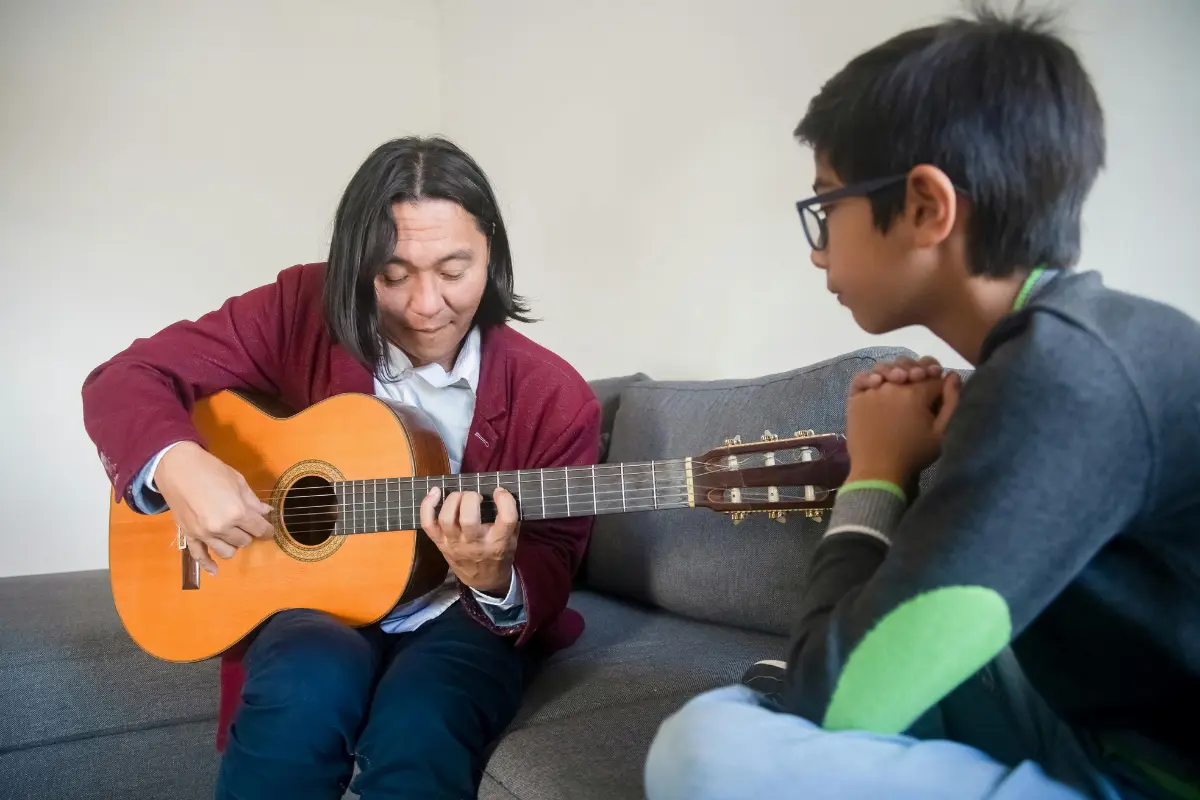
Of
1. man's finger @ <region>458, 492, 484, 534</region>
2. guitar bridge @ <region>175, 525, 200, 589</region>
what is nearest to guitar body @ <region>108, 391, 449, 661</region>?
guitar bridge @ <region>175, 525, 200, 589</region>

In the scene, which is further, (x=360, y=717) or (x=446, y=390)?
(x=446, y=390)

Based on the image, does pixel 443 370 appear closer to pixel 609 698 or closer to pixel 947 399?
pixel 609 698

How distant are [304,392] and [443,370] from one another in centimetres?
24

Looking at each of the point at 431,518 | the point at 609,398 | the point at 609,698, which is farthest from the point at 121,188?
the point at 609,698

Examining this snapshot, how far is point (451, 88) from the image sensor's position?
3.27 meters

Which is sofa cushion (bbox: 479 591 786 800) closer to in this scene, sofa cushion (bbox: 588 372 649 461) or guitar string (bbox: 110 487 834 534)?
guitar string (bbox: 110 487 834 534)

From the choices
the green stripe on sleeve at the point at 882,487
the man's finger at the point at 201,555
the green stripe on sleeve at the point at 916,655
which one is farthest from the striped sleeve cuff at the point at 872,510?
the man's finger at the point at 201,555

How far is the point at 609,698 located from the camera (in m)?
1.16

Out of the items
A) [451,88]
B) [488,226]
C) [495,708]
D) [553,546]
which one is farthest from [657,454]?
[451,88]

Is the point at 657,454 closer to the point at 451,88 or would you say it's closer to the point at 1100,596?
the point at 1100,596

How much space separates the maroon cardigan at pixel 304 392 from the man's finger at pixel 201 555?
0.12 meters

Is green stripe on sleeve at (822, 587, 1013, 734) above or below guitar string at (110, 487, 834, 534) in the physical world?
above

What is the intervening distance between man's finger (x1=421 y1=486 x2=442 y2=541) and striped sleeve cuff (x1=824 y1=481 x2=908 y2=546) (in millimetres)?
641

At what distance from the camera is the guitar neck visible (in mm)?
1175
